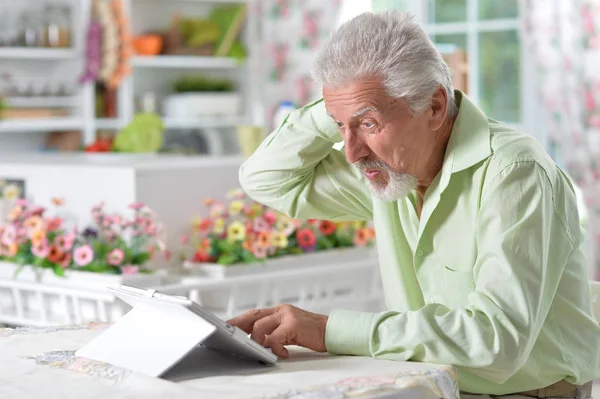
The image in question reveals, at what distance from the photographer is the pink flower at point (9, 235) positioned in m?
3.17

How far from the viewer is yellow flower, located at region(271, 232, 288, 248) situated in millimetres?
3154

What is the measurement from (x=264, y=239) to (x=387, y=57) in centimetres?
159

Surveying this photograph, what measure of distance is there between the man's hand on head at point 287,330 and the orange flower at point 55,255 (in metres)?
1.56

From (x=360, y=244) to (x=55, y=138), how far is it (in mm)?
3242

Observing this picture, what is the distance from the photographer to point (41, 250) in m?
3.06

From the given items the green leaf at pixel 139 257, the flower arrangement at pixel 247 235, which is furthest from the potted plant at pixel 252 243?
the green leaf at pixel 139 257

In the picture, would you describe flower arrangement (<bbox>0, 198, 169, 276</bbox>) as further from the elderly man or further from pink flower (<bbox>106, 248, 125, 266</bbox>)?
the elderly man

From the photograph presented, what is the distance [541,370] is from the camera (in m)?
1.65

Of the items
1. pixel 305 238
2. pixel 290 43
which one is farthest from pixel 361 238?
pixel 290 43

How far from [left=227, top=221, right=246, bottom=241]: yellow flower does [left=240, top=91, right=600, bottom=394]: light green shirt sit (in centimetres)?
119

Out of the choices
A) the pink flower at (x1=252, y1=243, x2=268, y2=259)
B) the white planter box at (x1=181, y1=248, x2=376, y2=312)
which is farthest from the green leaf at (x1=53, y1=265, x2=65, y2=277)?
the pink flower at (x1=252, y1=243, x2=268, y2=259)

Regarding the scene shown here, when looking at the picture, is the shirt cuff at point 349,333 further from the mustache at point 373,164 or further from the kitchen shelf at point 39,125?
the kitchen shelf at point 39,125

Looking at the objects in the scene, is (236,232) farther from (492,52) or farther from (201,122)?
(201,122)

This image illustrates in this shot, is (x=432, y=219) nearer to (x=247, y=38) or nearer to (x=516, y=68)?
(x=516, y=68)
